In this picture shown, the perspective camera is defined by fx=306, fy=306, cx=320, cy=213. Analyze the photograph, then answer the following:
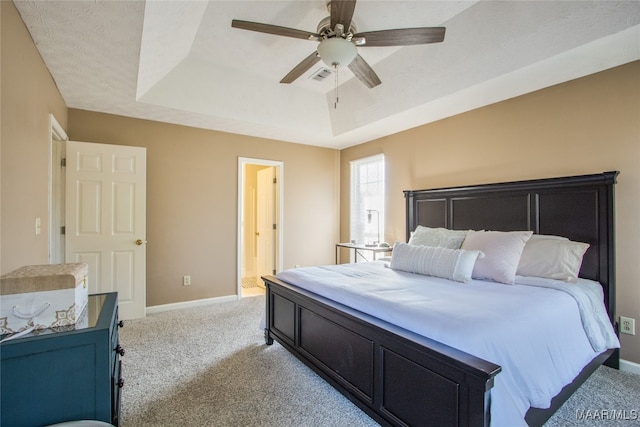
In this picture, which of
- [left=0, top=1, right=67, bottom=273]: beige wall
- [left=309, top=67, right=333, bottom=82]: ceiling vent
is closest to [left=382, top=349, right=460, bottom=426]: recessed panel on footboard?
[left=0, top=1, right=67, bottom=273]: beige wall

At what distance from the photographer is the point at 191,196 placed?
4.21 m

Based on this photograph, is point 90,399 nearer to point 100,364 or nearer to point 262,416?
point 100,364

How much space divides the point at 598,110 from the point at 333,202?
3695mm

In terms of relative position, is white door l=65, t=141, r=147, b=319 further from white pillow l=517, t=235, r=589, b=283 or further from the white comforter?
white pillow l=517, t=235, r=589, b=283

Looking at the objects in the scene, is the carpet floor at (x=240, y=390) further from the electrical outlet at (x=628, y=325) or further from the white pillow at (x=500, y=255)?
the white pillow at (x=500, y=255)

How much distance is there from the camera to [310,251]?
5.29m

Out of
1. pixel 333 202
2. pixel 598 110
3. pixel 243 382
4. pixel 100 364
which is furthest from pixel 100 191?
pixel 598 110

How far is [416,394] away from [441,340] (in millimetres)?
311

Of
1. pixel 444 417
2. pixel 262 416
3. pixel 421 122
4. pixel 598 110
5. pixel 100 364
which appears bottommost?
pixel 262 416

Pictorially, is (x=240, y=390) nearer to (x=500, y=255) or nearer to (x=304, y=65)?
(x=500, y=255)

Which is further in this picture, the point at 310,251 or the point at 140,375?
the point at 310,251

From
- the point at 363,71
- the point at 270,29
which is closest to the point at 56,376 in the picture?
the point at 270,29

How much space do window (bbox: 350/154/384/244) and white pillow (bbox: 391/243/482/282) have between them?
1796mm

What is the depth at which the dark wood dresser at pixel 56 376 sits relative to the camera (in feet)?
3.37
